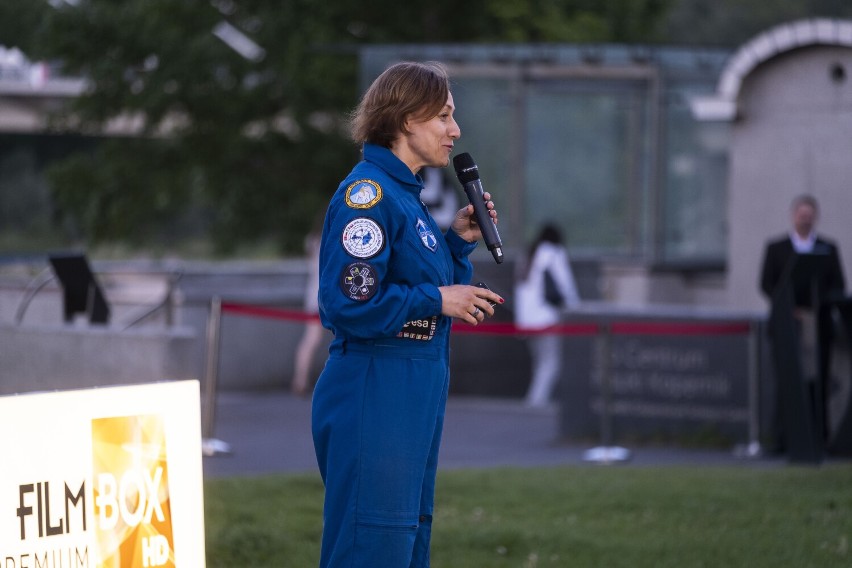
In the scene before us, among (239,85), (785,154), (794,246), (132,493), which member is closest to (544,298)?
(785,154)

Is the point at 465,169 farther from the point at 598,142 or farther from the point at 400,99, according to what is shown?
the point at 598,142

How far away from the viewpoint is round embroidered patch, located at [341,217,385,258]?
387 centimetres

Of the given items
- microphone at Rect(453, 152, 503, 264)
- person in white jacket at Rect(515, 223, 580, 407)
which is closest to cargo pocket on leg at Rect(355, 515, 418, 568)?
microphone at Rect(453, 152, 503, 264)

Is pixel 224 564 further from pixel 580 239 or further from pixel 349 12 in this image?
pixel 349 12

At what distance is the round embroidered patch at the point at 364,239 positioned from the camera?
12.7 ft

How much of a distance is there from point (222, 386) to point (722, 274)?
6086mm

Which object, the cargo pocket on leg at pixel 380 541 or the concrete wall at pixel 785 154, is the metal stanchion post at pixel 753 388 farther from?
the cargo pocket on leg at pixel 380 541

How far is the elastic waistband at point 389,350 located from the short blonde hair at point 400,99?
59 cm

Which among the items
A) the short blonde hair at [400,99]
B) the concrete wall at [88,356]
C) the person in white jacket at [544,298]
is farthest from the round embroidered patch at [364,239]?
the person in white jacket at [544,298]

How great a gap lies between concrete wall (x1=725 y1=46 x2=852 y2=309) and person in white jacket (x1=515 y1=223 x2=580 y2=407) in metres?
1.94

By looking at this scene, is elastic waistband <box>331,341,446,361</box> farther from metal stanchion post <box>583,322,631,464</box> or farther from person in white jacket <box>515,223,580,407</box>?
person in white jacket <box>515,223,580,407</box>

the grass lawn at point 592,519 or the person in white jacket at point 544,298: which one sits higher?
the person in white jacket at point 544,298

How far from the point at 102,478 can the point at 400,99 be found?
1.31m

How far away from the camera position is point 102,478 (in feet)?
12.4
